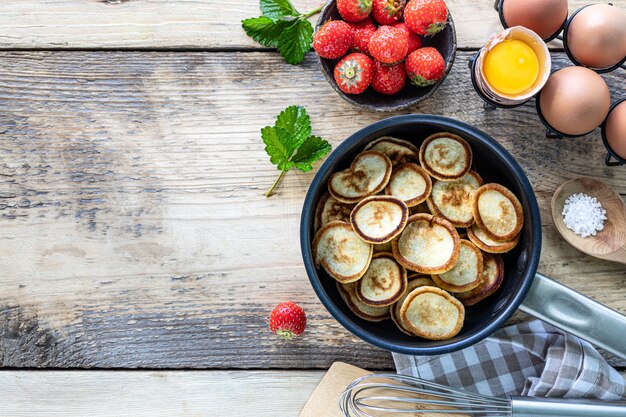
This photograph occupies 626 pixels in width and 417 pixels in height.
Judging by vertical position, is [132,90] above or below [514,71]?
below

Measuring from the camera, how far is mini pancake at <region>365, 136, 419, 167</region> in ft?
3.11

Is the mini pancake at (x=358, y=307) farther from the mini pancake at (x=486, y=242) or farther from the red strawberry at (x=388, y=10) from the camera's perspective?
the red strawberry at (x=388, y=10)

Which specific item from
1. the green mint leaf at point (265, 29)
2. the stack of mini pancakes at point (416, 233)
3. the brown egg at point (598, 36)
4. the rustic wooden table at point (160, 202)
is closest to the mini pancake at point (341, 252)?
the stack of mini pancakes at point (416, 233)

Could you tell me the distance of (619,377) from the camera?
3.27 feet

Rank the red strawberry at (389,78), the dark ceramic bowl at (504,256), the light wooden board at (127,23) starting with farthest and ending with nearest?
the light wooden board at (127,23), the red strawberry at (389,78), the dark ceramic bowl at (504,256)

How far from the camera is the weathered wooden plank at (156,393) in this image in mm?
1051

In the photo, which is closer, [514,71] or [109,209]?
[514,71]

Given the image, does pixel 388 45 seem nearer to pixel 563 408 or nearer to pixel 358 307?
pixel 358 307

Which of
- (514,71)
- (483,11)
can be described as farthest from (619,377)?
(483,11)

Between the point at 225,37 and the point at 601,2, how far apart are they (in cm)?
60

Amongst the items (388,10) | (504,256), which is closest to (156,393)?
(504,256)

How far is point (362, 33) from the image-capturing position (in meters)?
0.96

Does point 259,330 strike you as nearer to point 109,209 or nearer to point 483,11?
point 109,209

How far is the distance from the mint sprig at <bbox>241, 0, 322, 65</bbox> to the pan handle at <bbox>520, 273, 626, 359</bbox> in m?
0.49
